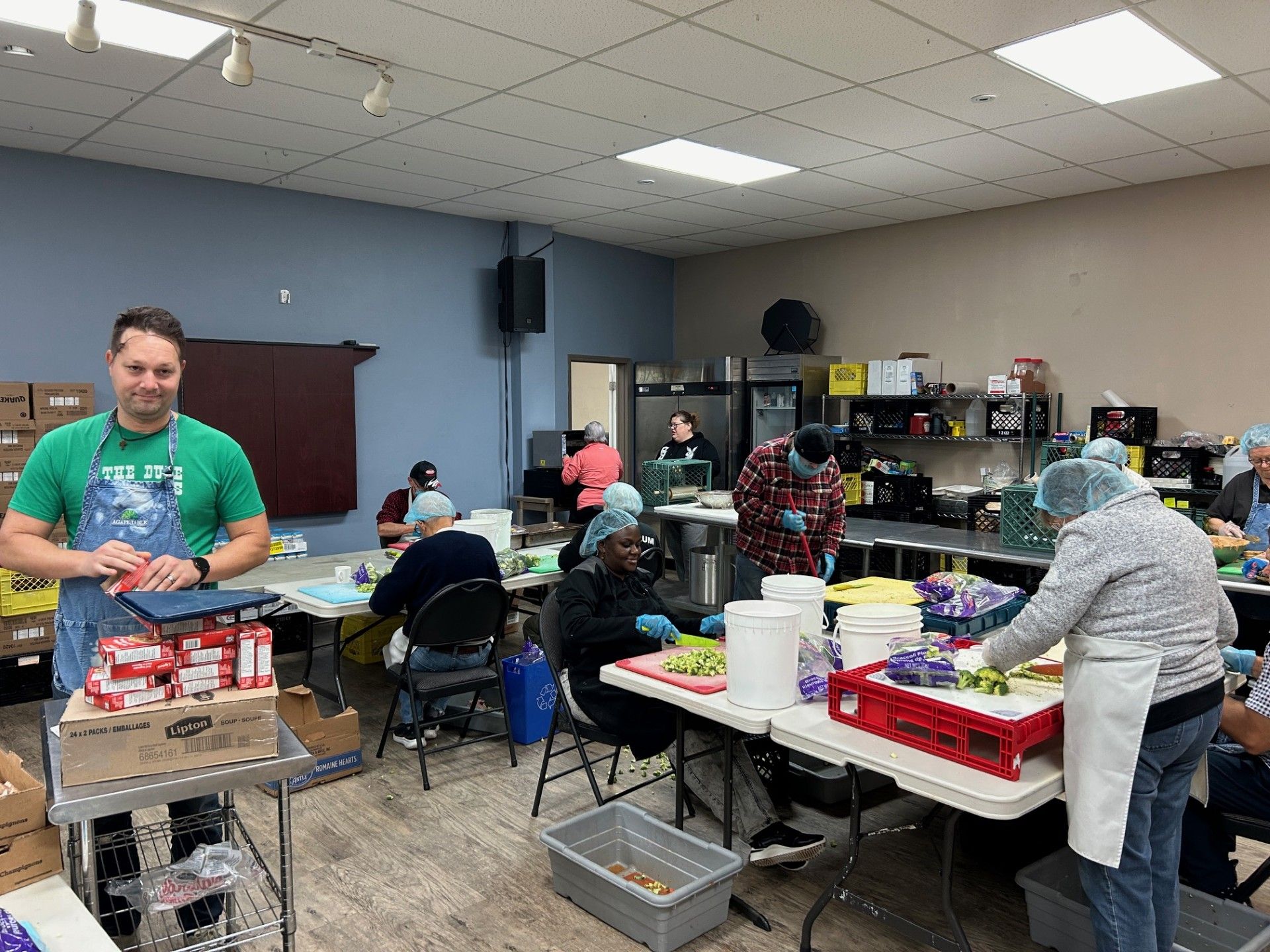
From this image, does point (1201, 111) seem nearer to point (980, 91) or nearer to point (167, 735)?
point (980, 91)

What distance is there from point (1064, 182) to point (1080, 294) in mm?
849

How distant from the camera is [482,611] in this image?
3871mm

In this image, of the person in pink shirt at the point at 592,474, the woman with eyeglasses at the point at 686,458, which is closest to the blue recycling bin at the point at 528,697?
the woman with eyeglasses at the point at 686,458

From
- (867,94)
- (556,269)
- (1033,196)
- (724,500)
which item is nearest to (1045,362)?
(1033,196)

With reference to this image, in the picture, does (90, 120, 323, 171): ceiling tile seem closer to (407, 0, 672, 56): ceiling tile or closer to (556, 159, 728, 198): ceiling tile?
(556, 159, 728, 198): ceiling tile

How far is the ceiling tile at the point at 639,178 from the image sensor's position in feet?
18.6

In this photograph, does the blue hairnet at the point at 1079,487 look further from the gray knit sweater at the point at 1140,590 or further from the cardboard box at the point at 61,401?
the cardboard box at the point at 61,401

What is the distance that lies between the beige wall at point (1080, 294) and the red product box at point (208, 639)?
6.20 meters

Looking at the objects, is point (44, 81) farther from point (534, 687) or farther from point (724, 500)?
point (724, 500)

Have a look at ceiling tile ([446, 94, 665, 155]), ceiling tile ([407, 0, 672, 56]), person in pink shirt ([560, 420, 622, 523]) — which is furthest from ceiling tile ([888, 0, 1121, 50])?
person in pink shirt ([560, 420, 622, 523])

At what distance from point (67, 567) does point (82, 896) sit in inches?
26.5

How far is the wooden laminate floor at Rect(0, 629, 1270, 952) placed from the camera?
2.70m

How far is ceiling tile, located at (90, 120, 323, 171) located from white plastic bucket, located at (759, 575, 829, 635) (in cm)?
→ 411

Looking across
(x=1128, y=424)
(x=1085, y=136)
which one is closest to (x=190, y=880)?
(x=1085, y=136)
